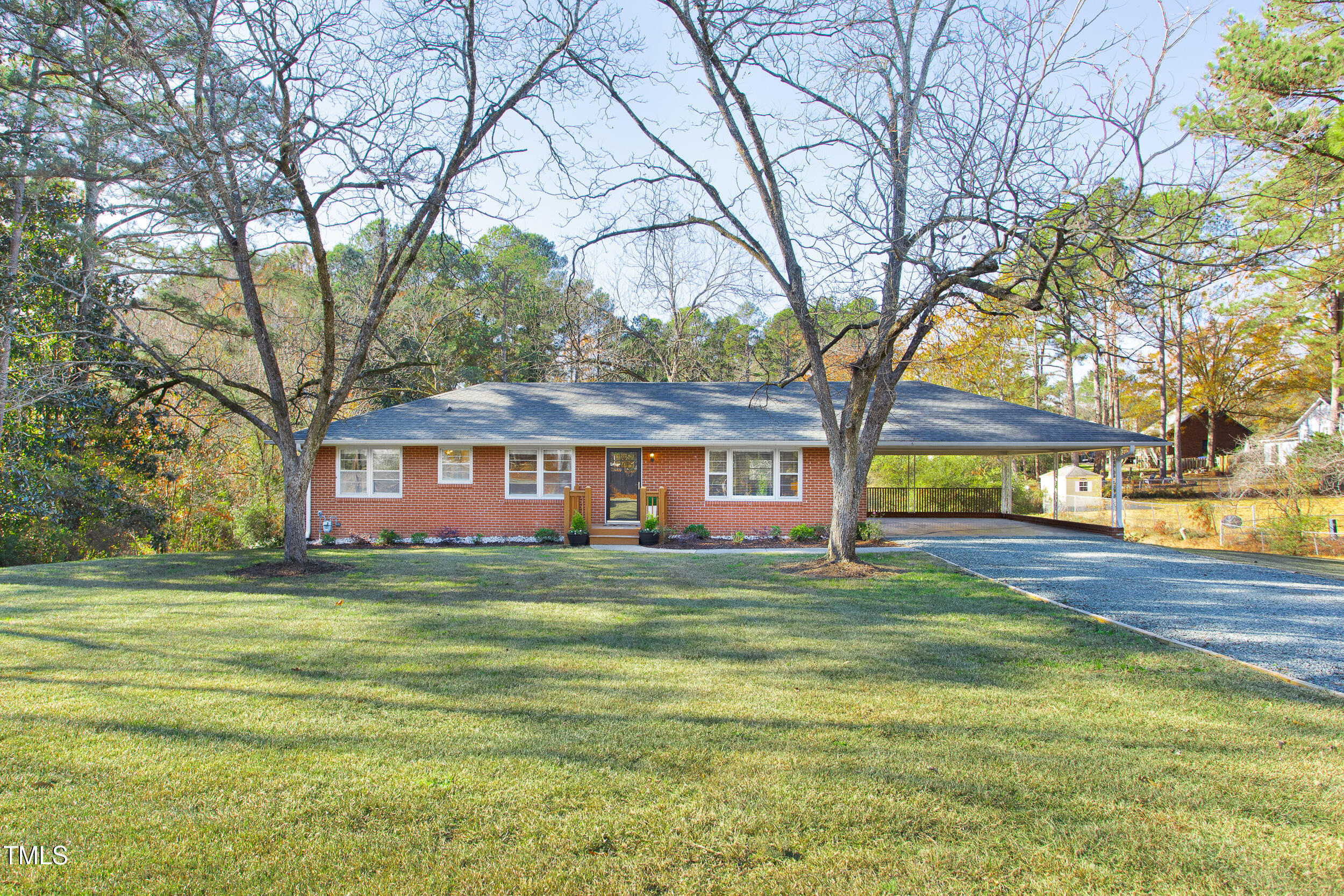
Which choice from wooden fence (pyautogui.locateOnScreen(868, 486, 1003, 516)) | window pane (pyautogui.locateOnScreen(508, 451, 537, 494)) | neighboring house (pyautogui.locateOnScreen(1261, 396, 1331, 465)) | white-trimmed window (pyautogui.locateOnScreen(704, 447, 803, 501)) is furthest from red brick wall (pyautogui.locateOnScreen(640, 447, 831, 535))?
neighboring house (pyautogui.locateOnScreen(1261, 396, 1331, 465))

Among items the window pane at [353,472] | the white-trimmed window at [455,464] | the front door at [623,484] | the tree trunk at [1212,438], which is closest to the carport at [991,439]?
the front door at [623,484]

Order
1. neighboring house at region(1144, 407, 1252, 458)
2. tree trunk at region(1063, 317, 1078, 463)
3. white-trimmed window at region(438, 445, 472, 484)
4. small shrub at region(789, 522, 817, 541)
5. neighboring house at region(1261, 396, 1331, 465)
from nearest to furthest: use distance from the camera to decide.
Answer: tree trunk at region(1063, 317, 1078, 463), small shrub at region(789, 522, 817, 541), white-trimmed window at region(438, 445, 472, 484), neighboring house at region(1261, 396, 1331, 465), neighboring house at region(1144, 407, 1252, 458)

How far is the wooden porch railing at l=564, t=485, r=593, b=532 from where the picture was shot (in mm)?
15555

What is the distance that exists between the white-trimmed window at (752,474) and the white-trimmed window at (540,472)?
3283 millimetres

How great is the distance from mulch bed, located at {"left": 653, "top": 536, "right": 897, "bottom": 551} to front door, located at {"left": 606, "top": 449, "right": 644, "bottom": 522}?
4.63 ft

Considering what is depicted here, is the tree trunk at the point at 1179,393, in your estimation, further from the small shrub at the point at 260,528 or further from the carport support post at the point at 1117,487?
the small shrub at the point at 260,528

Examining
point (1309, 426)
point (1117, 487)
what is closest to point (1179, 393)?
point (1309, 426)

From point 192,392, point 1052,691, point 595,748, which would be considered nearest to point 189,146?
point 192,392

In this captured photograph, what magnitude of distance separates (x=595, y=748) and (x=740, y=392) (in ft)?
52.0

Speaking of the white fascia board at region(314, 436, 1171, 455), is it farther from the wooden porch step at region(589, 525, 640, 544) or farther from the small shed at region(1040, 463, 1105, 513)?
the small shed at region(1040, 463, 1105, 513)

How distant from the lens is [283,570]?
10547mm

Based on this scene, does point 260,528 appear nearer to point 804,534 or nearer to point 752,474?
point 752,474

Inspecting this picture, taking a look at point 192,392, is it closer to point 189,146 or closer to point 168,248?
point 168,248

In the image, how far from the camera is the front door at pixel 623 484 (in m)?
16.5
